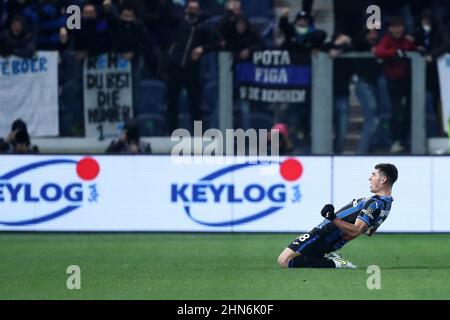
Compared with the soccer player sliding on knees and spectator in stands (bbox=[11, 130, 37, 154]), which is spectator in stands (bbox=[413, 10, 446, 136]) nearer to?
spectator in stands (bbox=[11, 130, 37, 154])

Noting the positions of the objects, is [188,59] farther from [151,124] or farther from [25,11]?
[25,11]

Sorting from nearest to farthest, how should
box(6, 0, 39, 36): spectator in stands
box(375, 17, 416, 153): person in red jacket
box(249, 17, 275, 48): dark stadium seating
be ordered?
box(375, 17, 416, 153): person in red jacket
box(6, 0, 39, 36): spectator in stands
box(249, 17, 275, 48): dark stadium seating

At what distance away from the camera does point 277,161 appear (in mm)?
20266

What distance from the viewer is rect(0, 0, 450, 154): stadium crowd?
21891mm

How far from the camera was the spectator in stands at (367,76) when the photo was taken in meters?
22.0

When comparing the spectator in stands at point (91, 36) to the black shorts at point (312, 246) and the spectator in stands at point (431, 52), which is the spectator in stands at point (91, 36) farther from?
the black shorts at point (312, 246)

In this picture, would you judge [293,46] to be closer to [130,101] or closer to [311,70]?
[311,70]

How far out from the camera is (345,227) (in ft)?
46.0

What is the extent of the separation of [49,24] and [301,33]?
4.54 m

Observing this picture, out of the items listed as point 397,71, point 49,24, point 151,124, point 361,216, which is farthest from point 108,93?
point 361,216

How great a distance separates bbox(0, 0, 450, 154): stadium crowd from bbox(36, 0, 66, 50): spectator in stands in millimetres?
23

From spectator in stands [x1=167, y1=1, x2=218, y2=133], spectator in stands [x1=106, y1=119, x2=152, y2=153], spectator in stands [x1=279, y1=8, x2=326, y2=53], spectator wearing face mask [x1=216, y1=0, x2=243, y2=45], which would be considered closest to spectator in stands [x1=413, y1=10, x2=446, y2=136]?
spectator in stands [x1=279, y1=8, x2=326, y2=53]

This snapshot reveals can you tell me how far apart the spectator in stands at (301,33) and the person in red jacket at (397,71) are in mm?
1075
